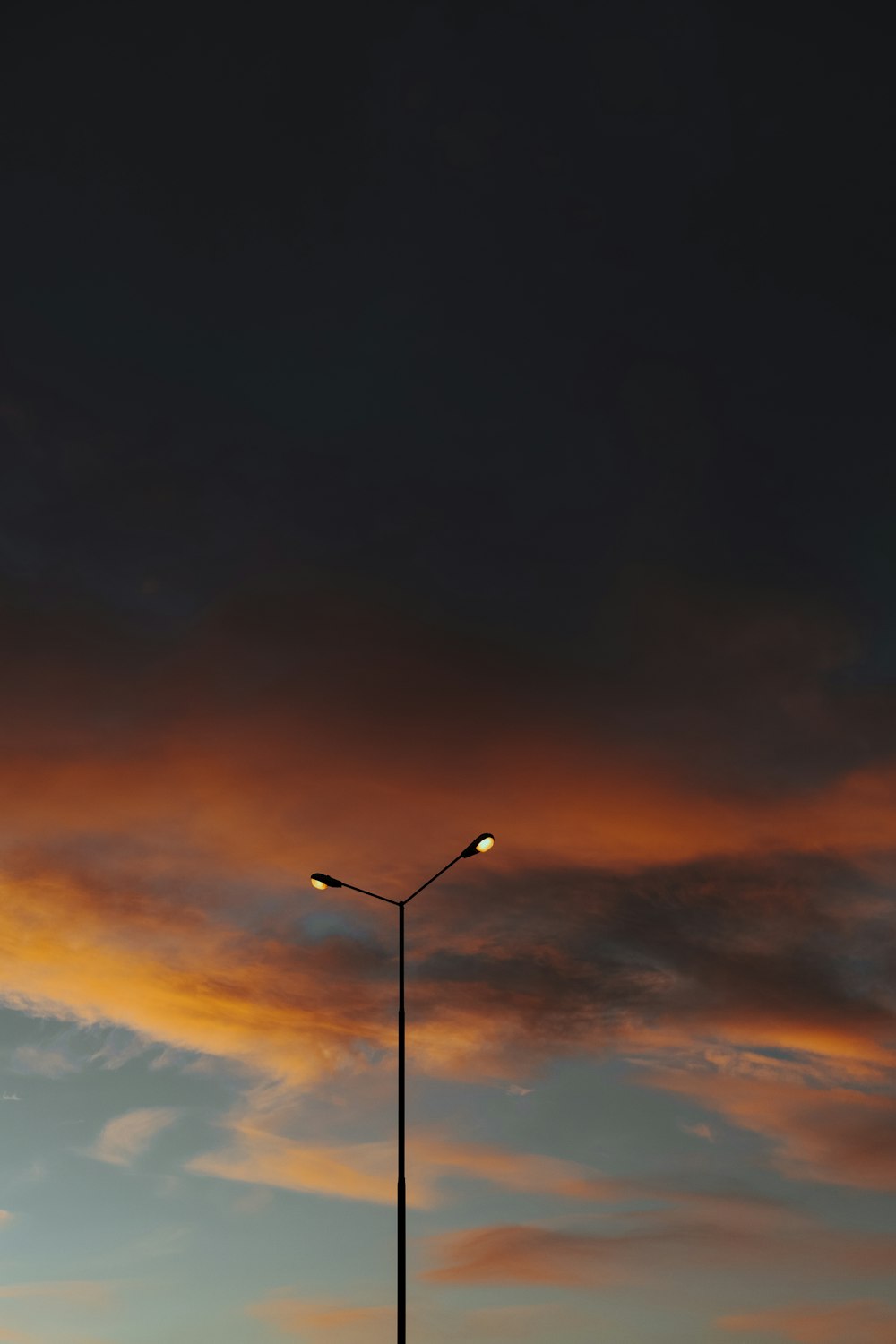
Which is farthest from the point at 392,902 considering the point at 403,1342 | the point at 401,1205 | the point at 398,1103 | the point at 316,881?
the point at 403,1342

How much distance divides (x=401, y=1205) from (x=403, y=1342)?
215 centimetres

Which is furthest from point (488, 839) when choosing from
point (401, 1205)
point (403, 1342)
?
point (403, 1342)

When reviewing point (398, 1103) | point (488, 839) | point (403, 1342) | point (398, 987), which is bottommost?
point (403, 1342)

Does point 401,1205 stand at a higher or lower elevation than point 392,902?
lower

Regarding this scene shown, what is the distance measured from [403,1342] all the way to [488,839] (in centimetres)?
850

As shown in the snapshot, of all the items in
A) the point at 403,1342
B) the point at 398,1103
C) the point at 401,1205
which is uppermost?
the point at 398,1103

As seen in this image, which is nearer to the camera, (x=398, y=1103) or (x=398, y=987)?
(x=398, y=1103)

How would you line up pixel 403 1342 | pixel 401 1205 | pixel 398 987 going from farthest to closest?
1. pixel 398 987
2. pixel 401 1205
3. pixel 403 1342

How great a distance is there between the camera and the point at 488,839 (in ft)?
68.7

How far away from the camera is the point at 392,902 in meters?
24.3

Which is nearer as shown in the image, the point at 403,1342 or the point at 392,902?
the point at 403,1342

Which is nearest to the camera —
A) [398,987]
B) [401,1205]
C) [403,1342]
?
[403,1342]

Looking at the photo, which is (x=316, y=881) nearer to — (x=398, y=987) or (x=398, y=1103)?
(x=398, y=987)

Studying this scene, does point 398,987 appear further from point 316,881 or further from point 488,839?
point 488,839
